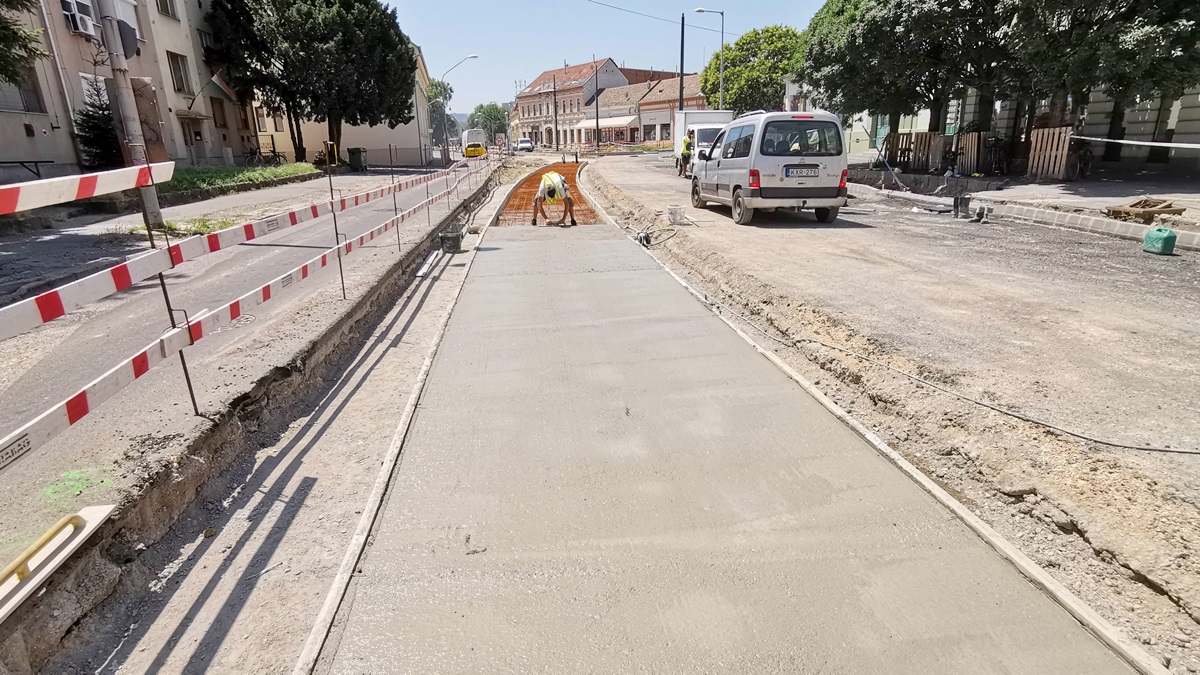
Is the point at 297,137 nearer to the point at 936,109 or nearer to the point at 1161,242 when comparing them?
the point at 936,109

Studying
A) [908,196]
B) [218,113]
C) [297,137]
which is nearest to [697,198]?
[908,196]

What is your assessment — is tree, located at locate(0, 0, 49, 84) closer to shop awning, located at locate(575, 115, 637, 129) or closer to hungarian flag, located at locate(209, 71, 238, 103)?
hungarian flag, located at locate(209, 71, 238, 103)

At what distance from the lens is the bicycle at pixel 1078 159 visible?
1570cm

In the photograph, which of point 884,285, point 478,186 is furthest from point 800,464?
point 478,186

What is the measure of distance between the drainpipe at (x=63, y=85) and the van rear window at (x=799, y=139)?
71.4ft

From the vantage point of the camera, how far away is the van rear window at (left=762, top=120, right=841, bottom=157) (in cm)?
1102

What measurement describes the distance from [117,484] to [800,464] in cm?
359

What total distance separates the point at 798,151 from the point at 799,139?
0.22 metres

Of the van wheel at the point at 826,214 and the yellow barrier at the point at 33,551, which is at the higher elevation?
the van wheel at the point at 826,214

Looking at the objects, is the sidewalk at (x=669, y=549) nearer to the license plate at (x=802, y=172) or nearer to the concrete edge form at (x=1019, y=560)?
the concrete edge form at (x=1019, y=560)

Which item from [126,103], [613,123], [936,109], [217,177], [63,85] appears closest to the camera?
[126,103]

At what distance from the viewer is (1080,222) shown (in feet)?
36.7

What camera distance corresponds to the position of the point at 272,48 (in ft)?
102

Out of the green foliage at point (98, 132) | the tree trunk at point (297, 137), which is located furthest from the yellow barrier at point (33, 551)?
the tree trunk at point (297, 137)
